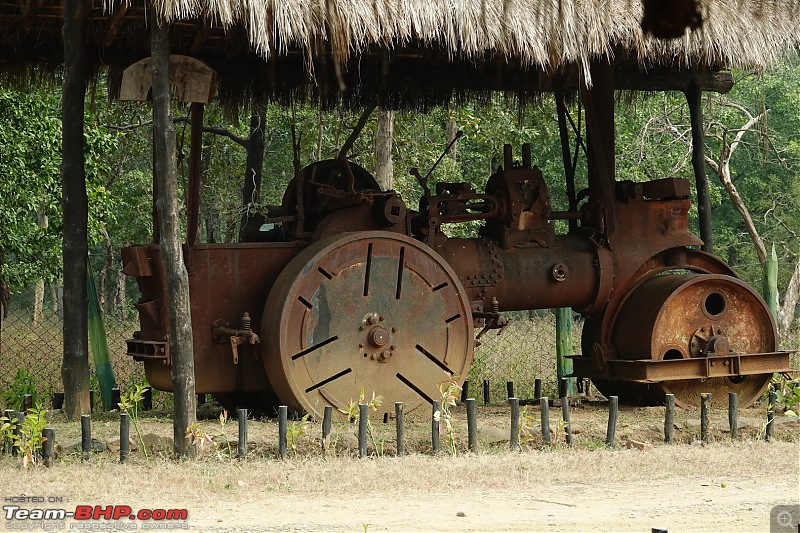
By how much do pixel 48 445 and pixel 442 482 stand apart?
8.18 ft

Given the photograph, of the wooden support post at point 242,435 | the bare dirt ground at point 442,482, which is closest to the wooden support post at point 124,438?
the bare dirt ground at point 442,482

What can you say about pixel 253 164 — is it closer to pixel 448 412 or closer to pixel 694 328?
pixel 694 328

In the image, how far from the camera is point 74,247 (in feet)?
27.4

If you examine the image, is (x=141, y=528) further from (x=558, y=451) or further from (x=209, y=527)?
(x=558, y=451)

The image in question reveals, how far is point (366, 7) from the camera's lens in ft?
24.7

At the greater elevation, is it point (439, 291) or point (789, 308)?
point (439, 291)

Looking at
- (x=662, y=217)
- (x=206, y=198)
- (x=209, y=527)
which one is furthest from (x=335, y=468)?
(x=206, y=198)

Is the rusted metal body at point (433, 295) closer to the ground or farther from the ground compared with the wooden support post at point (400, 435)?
farther from the ground

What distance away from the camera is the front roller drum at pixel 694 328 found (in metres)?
9.61

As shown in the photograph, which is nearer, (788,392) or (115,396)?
(115,396)

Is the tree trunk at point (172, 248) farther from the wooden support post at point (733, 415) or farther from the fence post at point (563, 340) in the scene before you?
the fence post at point (563, 340)

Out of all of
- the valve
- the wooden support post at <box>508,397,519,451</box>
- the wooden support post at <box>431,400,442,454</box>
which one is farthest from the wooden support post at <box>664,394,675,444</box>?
the valve

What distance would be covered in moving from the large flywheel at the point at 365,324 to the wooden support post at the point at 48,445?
1.80 meters

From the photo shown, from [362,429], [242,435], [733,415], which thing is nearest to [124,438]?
[242,435]
